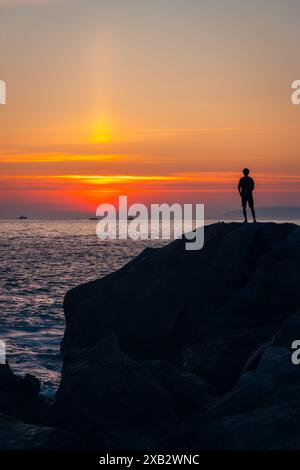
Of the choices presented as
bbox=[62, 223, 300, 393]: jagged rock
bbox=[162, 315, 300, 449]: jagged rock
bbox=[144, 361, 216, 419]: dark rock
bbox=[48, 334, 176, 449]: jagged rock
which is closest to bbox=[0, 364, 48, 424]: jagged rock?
bbox=[48, 334, 176, 449]: jagged rock

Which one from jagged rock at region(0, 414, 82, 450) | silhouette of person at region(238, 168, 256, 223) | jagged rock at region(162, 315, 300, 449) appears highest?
silhouette of person at region(238, 168, 256, 223)

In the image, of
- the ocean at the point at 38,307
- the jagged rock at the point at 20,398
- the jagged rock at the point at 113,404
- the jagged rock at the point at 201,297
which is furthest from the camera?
the ocean at the point at 38,307

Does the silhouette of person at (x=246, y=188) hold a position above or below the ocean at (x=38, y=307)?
above

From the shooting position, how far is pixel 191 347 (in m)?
23.5

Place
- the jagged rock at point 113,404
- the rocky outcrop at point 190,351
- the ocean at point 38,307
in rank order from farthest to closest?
the ocean at point 38,307
the jagged rock at point 113,404
the rocky outcrop at point 190,351

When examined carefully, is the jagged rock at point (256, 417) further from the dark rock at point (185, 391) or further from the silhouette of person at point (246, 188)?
the silhouette of person at point (246, 188)

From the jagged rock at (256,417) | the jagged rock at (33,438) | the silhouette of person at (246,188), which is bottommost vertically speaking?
the jagged rock at (33,438)

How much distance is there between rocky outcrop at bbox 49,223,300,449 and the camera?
13367 mm

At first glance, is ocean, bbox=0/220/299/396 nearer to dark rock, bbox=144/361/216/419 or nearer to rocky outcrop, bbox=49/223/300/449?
rocky outcrop, bbox=49/223/300/449

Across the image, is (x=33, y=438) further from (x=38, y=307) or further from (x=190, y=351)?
(x=38, y=307)

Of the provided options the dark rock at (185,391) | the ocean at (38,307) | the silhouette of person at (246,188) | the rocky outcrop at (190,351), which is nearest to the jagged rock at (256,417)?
the rocky outcrop at (190,351)

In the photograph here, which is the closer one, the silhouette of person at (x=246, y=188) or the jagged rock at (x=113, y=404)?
the jagged rock at (x=113, y=404)

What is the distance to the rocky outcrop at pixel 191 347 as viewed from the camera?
43.9 feet

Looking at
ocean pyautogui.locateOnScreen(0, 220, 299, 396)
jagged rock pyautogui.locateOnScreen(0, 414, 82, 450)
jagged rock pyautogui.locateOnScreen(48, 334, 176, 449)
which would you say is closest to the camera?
jagged rock pyautogui.locateOnScreen(0, 414, 82, 450)
